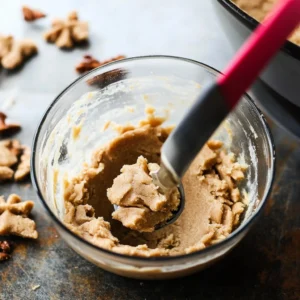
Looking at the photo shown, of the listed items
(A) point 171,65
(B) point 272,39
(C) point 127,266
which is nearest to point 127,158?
(A) point 171,65

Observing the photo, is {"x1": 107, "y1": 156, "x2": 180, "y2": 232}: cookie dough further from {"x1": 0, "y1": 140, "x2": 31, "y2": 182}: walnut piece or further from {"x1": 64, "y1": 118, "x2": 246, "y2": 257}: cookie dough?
{"x1": 0, "y1": 140, "x2": 31, "y2": 182}: walnut piece

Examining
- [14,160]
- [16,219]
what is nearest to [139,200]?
[16,219]

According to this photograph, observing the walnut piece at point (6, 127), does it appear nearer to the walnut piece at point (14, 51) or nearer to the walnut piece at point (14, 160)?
the walnut piece at point (14, 160)

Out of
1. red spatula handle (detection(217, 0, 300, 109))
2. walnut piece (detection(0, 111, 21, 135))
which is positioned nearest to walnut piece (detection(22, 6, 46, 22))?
walnut piece (detection(0, 111, 21, 135))

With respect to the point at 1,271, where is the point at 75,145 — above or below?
above

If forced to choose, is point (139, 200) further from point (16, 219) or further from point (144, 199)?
point (16, 219)

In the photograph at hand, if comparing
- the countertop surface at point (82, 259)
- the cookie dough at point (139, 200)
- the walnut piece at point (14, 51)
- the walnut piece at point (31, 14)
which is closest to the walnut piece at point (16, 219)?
the countertop surface at point (82, 259)

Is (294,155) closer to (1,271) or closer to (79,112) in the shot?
(79,112)
